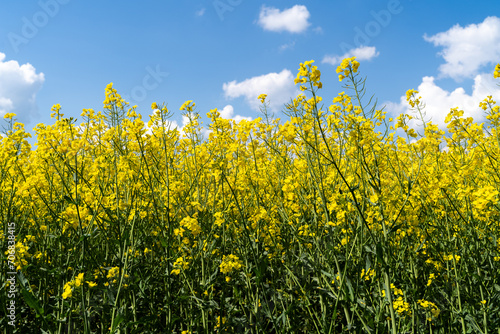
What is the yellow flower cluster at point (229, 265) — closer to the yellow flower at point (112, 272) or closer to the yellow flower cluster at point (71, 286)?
the yellow flower at point (112, 272)

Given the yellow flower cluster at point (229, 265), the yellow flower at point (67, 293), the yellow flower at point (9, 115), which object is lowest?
the yellow flower at point (67, 293)

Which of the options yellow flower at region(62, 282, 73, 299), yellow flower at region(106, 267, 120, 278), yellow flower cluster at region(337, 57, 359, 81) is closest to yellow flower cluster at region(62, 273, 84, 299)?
yellow flower at region(62, 282, 73, 299)

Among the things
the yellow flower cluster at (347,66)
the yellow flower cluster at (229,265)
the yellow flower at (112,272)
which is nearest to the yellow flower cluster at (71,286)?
the yellow flower at (112,272)

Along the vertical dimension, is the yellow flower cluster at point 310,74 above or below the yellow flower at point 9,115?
below

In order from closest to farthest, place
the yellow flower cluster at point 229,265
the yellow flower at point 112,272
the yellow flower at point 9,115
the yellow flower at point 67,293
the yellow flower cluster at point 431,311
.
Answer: the yellow flower at point 67,293 → the yellow flower at point 112,272 → the yellow flower cluster at point 431,311 → the yellow flower cluster at point 229,265 → the yellow flower at point 9,115

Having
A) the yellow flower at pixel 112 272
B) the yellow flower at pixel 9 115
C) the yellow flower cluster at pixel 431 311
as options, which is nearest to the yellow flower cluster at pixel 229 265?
the yellow flower at pixel 112 272

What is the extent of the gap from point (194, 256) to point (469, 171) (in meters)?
2.62

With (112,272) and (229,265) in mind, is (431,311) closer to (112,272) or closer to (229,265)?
(229,265)

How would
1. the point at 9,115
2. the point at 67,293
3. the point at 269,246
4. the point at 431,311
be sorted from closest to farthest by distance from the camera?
the point at 67,293 < the point at 431,311 < the point at 269,246 < the point at 9,115

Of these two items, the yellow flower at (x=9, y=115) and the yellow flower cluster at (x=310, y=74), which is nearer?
the yellow flower cluster at (x=310, y=74)

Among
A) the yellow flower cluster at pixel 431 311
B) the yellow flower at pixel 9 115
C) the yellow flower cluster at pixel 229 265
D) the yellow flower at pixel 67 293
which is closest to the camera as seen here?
the yellow flower at pixel 67 293

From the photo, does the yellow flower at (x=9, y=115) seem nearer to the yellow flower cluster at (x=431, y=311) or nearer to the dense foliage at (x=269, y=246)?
the dense foliage at (x=269, y=246)

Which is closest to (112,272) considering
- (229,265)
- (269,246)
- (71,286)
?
(71,286)

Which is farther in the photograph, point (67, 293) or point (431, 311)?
point (431, 311)
